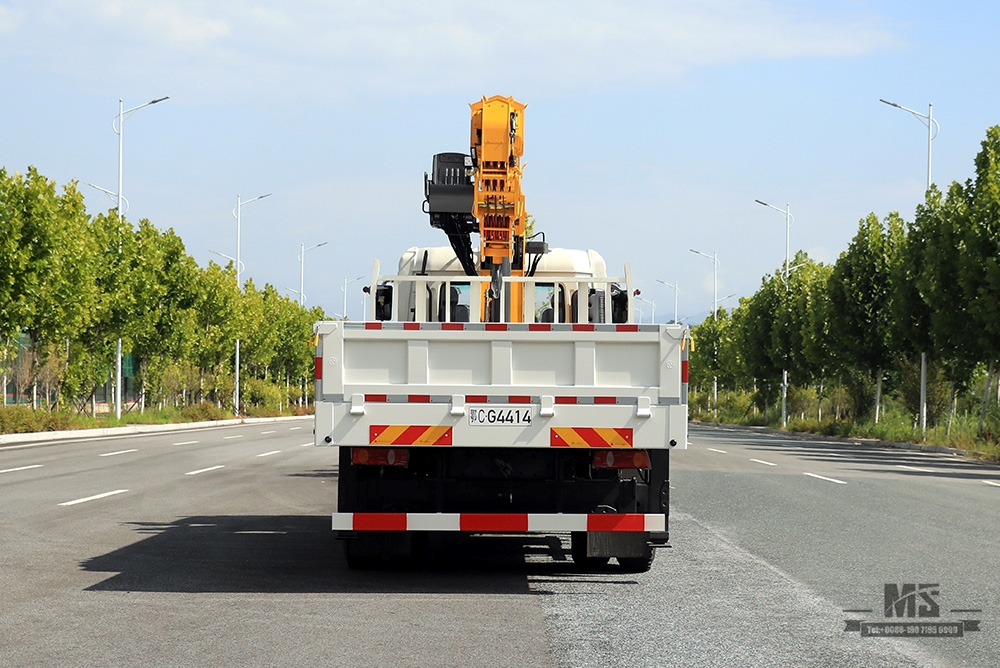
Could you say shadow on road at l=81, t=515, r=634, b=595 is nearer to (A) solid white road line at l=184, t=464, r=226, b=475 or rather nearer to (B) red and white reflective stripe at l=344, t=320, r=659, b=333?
(B) red and white reflective stripe at l=344, t=320, r=659, b=333

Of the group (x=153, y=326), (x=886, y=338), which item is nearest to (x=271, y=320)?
(x=153, y=326)

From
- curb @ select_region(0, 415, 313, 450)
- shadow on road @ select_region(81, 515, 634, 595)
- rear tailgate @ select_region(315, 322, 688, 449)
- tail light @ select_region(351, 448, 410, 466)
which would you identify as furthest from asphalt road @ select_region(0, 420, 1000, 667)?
curb @ select_region(0, 415, 313, 450)

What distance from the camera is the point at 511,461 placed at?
9.86 m

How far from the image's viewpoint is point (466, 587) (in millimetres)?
9969

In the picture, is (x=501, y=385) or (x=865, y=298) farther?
(x=865, y=298)

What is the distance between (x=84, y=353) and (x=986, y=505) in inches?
1373

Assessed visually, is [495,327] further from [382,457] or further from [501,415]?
[382,457]

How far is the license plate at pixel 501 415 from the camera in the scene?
31.3 ft

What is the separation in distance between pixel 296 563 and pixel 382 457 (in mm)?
1984

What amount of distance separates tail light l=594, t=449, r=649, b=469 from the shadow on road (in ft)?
3.56

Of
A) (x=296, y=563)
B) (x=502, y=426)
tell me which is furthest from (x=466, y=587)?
(x=296, y=563)

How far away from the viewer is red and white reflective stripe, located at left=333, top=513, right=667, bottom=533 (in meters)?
9.65

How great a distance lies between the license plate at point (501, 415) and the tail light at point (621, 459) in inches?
23.9

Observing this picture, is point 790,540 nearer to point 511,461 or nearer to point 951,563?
point 951,563
